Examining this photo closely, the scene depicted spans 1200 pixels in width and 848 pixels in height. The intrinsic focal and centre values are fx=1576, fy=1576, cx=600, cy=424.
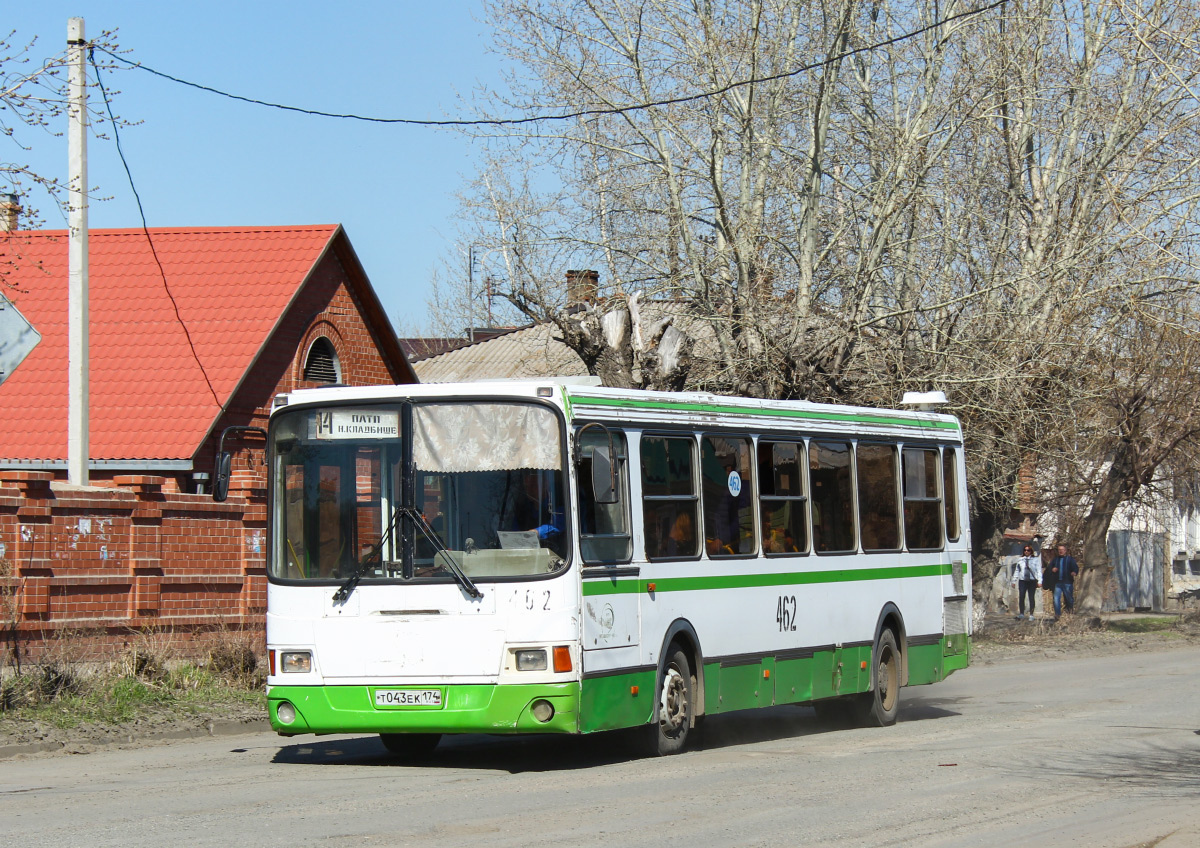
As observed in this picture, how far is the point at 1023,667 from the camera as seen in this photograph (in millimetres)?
23281

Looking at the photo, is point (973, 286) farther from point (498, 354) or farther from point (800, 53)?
point (498, 354)

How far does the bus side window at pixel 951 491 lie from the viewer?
1627 centimetres

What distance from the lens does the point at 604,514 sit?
11.0 metres

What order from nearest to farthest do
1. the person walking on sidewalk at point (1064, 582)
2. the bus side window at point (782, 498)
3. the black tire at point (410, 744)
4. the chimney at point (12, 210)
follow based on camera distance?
1. the black tire at point (410, 744)
2. the bus side window at point (782, 498)
3. the chimney at point (12, 210)
4. the person walking on sidewalk at point (1064, 582)

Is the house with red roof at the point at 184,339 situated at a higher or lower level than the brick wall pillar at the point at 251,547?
higher

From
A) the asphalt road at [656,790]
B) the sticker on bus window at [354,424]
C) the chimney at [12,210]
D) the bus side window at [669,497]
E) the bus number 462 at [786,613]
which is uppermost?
the chimney at [12,210]

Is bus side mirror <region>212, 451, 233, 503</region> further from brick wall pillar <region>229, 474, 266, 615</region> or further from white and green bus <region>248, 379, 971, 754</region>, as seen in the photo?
brick wall pillar <region>229, 474, 266, 615</region>

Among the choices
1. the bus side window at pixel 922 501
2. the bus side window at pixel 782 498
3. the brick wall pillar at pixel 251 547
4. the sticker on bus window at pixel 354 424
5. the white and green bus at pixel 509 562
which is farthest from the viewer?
the brick wall pillar at pixel 251 547

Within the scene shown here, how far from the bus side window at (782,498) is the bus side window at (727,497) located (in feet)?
0.78

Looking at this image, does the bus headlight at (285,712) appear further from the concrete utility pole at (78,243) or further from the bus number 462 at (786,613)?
the concrete utility pole at (78,243)

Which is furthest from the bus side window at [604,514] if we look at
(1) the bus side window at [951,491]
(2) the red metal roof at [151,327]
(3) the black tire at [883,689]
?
(2) the red metal roof at [151,327]

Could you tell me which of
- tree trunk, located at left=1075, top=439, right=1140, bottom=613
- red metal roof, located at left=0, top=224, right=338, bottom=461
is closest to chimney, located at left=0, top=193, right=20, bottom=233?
red metal roof, located at left=0, top=224, right=338, bottom=461

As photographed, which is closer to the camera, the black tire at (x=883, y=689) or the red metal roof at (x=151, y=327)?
the black tire at (x=883, y=689)

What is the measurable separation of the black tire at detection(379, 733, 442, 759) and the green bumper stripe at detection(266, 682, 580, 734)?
127cm
